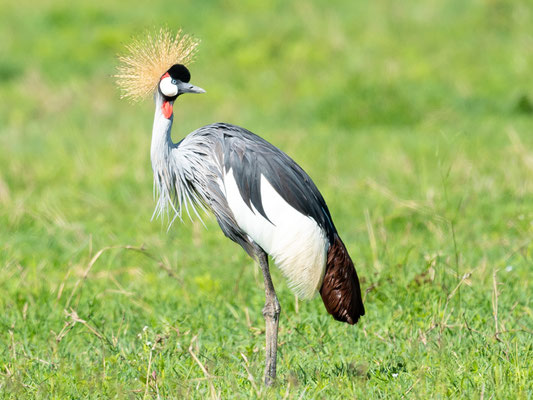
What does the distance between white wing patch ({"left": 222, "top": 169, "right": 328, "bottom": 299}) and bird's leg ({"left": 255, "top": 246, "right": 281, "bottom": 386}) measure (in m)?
0.09

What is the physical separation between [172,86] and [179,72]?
0.07 meters

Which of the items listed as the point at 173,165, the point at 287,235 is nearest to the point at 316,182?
the point at 173,165

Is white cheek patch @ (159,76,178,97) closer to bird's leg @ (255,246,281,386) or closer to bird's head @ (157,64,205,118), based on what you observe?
bird's head @ (157,64,205,118)

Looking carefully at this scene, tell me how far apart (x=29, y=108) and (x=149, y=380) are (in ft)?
22.1

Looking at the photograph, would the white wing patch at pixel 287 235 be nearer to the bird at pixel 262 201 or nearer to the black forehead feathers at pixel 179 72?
the bird at pixel 262 201

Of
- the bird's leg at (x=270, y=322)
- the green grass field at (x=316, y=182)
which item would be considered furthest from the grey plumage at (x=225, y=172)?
the green grass field at (x=316, y=182)

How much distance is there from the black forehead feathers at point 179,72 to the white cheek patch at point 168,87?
3cm

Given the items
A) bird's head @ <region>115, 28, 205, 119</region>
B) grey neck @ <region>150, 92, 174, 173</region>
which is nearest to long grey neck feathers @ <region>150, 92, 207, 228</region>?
grey neck @ <region>150, 92, 174, 173</region>

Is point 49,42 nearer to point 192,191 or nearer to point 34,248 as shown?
point 34,248

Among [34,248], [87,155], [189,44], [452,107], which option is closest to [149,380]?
[189,44]

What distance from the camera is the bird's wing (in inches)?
128

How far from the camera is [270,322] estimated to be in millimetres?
3432

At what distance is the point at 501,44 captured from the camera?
34.3ft

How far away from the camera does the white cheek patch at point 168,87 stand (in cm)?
346
